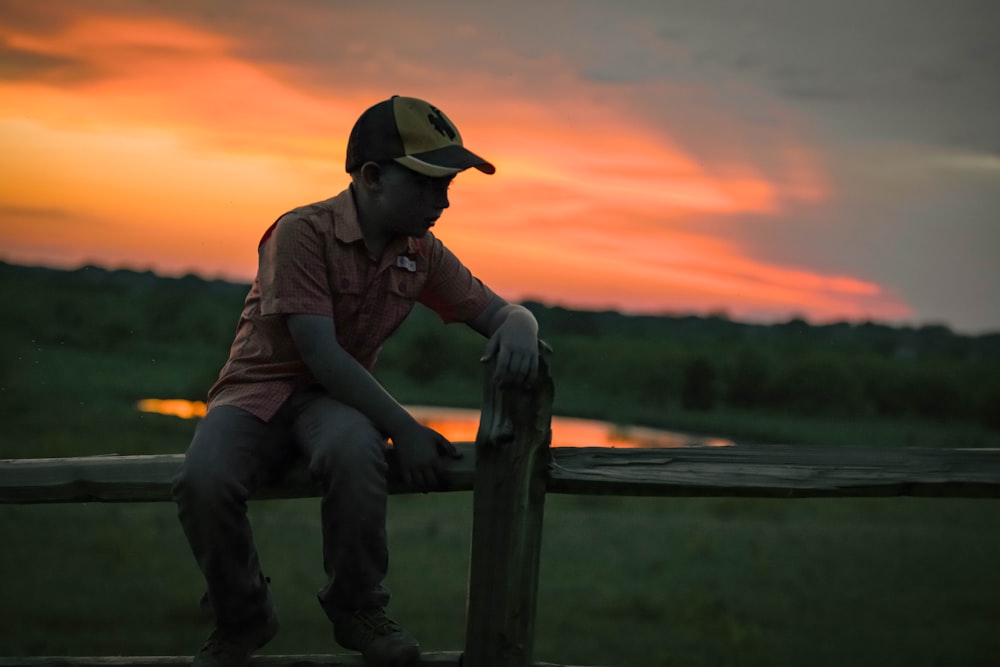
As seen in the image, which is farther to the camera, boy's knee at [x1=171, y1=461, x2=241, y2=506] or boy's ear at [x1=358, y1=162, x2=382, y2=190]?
boy's ear at [x1=358, y1=162, x2=382, y2=190]

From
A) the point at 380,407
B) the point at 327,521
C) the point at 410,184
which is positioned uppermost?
the point at 410,184

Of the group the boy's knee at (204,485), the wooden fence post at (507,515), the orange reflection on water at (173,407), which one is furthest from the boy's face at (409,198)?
the orange reflection on water at (173,407)

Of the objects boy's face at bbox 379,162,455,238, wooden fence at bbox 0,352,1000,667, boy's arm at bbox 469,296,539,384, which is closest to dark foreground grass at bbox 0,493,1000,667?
wooden fence at bbox 0,352,1000,667

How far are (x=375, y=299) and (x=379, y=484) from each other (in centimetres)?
54

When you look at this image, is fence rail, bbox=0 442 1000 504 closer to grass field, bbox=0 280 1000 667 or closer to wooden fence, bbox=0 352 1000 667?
wooden fence, bbox=0 352 1000 667

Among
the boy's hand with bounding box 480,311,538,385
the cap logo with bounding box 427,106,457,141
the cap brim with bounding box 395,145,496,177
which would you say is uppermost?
the cap logo with bounding box 427,106,457,141

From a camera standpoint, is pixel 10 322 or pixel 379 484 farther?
pixel 10 322

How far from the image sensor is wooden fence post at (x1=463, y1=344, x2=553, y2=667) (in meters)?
2.79

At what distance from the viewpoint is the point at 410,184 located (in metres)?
2.90

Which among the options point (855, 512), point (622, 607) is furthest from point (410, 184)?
point (855, 512)

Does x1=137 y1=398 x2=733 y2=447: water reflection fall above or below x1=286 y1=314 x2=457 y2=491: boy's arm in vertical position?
below

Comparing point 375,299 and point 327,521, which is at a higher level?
point 375,299

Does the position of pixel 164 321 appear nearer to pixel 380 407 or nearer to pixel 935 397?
pixel 935 397

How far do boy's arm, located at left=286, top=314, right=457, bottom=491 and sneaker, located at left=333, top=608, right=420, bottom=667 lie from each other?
0.41m
